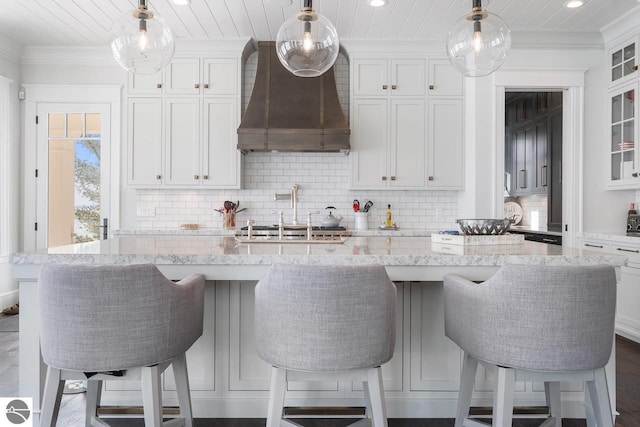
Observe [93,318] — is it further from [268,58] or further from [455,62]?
[268,58]

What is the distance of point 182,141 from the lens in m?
4.28

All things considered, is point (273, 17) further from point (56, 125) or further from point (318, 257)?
point (318, 257)

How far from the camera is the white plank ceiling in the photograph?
356cm

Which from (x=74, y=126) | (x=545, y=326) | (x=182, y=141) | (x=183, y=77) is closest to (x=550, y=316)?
(x=545, y=326)

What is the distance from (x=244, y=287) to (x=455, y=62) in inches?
59.0

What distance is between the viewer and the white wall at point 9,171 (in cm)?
439

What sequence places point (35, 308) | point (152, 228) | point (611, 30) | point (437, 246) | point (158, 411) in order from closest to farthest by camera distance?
point (158, 411) < point (35, 308) < point (437, 246) < point (611, 30) < point (152, 228)

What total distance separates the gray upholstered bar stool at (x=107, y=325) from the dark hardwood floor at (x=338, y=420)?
2.28 ft

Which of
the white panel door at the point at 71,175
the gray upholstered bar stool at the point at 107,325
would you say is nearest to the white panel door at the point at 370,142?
the white panel door at the point at 71,175

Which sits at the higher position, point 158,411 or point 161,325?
point 161,325

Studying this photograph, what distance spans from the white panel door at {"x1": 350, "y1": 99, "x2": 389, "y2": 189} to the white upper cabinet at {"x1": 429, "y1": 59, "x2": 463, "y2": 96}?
0.50 metres

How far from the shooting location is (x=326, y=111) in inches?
163

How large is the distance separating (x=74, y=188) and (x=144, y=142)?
101 centimetres

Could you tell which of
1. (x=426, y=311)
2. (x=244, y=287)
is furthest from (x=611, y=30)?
(x=244, y=287)
